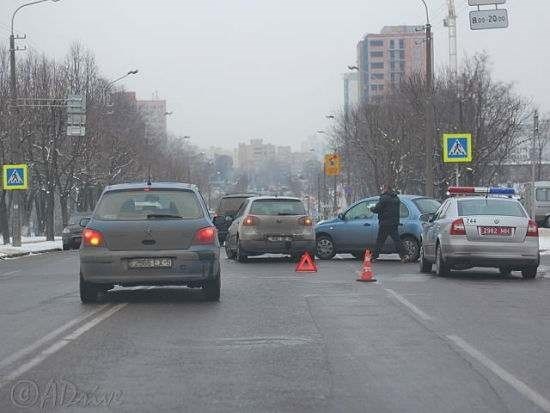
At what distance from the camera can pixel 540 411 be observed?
6215 mm

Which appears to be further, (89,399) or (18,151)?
(18,151)

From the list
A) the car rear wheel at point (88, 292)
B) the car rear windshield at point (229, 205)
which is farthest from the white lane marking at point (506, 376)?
the car rear windshield at point (229, 205)

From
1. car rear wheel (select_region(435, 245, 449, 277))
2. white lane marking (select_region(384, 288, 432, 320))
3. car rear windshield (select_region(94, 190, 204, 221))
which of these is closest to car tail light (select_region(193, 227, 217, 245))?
car rear windshield (select_region(94, 190, 204, 221))

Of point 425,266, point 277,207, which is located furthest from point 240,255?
point 425,266

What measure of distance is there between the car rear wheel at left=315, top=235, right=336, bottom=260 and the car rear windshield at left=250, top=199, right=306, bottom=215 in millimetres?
1579

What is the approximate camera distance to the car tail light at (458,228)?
16516 millimetres

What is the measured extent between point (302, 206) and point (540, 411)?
15.7 meters

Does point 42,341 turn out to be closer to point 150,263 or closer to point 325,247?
point 150,263

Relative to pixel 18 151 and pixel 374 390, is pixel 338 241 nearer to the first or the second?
pixel 374 390

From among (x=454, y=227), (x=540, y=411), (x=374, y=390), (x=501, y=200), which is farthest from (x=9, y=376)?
(x=501, y=200)

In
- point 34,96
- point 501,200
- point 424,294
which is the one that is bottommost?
point 424,294

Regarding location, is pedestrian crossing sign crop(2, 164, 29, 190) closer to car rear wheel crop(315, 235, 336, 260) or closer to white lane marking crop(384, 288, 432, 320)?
car rear wheel crop(315, 235, 336, 260)

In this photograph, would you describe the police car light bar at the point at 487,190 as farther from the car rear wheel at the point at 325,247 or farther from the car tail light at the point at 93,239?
the car tail light at the point at 93,239

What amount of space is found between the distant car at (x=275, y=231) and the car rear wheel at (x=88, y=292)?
8575 millimetres
